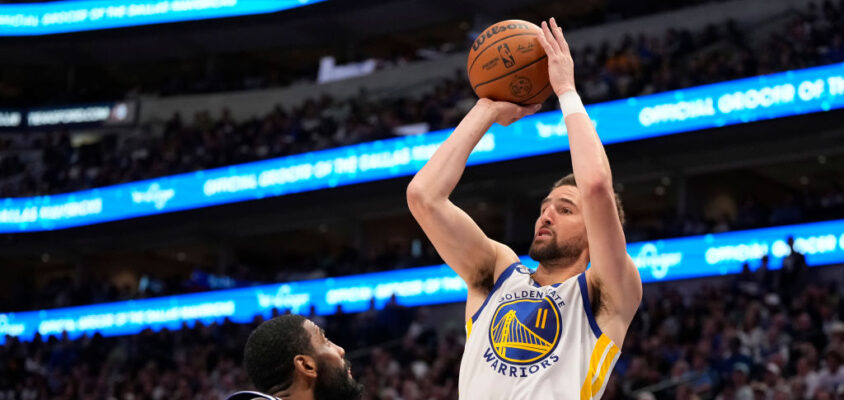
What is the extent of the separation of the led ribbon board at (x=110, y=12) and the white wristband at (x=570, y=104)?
68.7 ft

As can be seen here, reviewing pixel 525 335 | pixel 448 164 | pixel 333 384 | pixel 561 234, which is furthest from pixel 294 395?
pixel 561 234

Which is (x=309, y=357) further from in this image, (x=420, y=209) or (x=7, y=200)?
(x=7, y=200)

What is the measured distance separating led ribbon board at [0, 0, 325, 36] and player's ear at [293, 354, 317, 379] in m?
21.2

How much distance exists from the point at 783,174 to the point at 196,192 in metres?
11.8

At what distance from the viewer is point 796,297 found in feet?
36.6

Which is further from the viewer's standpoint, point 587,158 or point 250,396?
point 587,158

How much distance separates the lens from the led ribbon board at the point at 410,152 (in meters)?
13.9

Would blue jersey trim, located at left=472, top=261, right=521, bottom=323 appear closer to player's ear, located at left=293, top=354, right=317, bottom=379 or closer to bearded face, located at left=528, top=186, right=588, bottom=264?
bearded face, located at left=528, top=186, right=588, bottom=264

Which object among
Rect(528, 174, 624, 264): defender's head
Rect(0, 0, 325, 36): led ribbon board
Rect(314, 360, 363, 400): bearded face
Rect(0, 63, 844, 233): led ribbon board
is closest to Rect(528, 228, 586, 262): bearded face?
Rect(528, 174, 624, 264): defender's head

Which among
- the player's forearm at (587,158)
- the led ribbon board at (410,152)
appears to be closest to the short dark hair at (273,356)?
the player's forearm at (587,158)

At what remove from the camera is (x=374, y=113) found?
66.0ft

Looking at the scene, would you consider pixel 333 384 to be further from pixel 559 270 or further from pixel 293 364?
pixel 559 270

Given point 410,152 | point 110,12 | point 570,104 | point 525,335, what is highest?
point 110,12

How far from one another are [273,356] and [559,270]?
3.26 ft
